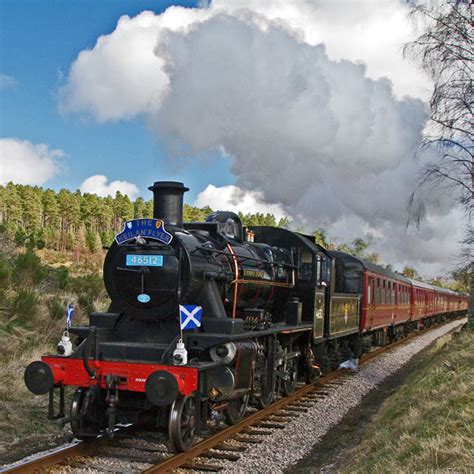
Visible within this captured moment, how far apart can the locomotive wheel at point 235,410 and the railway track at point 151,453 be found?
3.6 inches

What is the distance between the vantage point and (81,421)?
6355 mm

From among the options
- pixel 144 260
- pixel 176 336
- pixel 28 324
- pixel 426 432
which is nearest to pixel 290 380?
pixel 176 336

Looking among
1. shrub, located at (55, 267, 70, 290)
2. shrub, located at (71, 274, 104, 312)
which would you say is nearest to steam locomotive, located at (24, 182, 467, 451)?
shrub, located at (71, 274, 104, 312)

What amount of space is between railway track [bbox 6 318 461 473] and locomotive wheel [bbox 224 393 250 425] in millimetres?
91

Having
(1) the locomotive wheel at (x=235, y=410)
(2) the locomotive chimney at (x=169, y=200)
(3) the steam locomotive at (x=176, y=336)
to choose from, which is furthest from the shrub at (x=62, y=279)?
(1) the locomotive wheel at (x=235, y=410)

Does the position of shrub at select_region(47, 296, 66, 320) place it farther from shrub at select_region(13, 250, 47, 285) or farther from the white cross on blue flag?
the white cross on blue flag

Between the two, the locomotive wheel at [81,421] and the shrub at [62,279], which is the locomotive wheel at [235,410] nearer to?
the locomotive wheel at [81,421]

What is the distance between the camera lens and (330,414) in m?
8.61

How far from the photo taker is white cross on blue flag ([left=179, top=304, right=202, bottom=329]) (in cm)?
626

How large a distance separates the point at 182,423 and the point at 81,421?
3.86 feet

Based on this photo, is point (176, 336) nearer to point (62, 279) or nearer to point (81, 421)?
point (81, 421)

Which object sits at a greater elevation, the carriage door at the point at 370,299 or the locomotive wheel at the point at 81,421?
the carriage door at the point at 370,299

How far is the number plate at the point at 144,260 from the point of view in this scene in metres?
6.80

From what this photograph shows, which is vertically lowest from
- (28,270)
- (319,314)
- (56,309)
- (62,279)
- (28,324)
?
(28,324)
